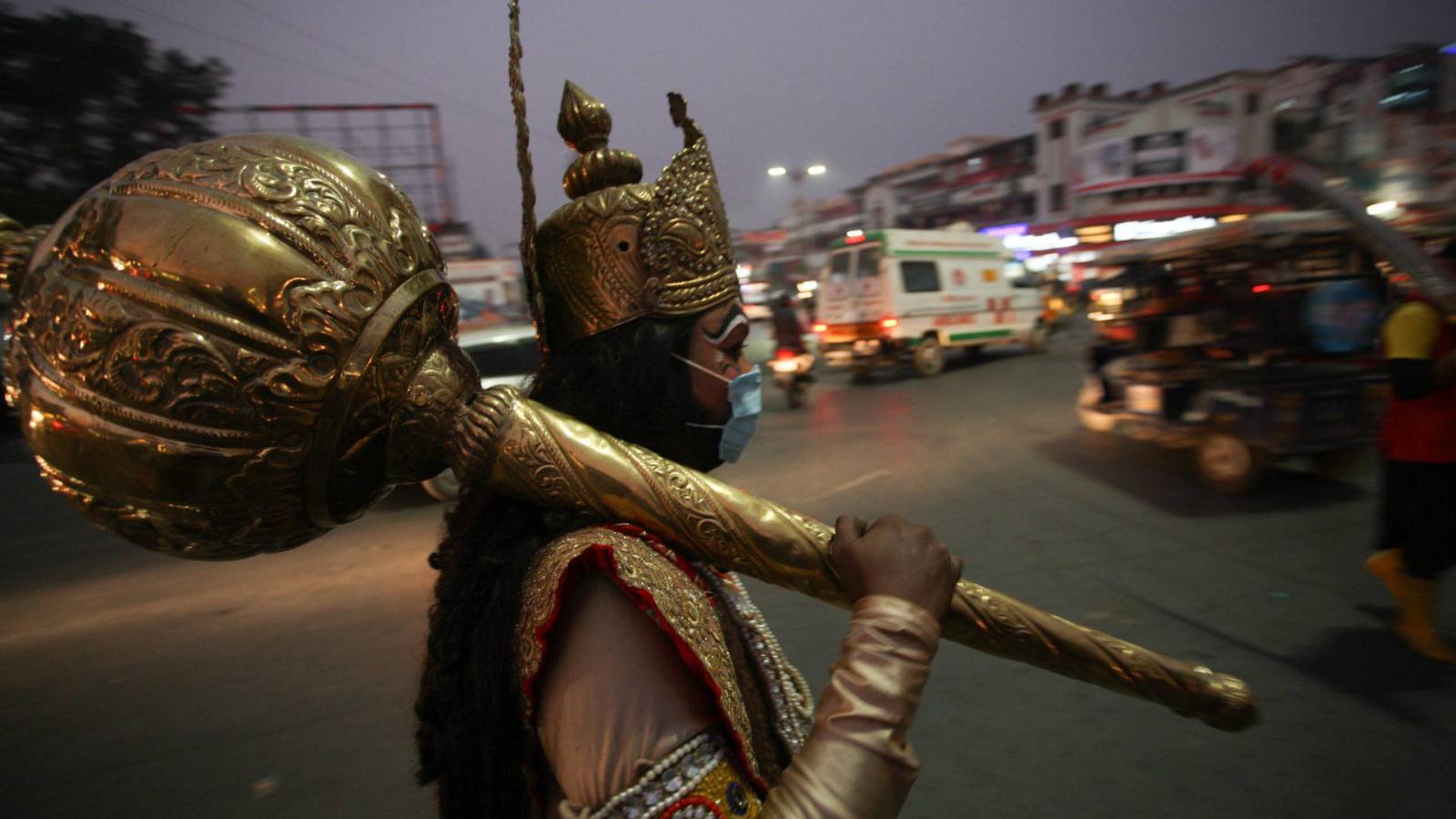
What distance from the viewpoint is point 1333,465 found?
238 inches

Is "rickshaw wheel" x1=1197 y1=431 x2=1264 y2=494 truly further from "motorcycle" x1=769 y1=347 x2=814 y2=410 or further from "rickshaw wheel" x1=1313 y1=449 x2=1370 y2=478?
"motorcycle" x1=769 y1=347 x2=814 y2=410

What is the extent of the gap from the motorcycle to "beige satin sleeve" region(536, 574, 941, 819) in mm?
10720

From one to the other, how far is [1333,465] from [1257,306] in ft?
4.41

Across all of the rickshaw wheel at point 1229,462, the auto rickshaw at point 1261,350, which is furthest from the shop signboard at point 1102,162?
the rickshaw wheel at point 1229,462

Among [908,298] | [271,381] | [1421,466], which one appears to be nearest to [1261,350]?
[1421,466]

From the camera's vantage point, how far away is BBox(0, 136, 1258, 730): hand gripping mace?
90 cm

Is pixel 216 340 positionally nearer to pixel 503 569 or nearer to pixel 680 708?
pixel 503 569

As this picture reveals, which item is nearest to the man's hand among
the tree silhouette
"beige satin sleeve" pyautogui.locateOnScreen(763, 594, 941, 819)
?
"beige satin sleeve" pyautogui.locateOnScreen(763, 594, 941, 819)

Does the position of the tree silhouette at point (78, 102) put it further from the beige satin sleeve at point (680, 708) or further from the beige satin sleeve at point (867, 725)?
the beige satin sleeve at point (867, 725)

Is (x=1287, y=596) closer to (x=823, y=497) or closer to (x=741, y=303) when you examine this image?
(x=823, y=497)

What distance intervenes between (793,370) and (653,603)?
423 inches

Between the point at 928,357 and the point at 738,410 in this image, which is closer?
the point at 738,410

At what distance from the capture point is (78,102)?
7238mm

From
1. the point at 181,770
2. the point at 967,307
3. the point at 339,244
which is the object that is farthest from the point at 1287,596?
→ the point at 967,307
